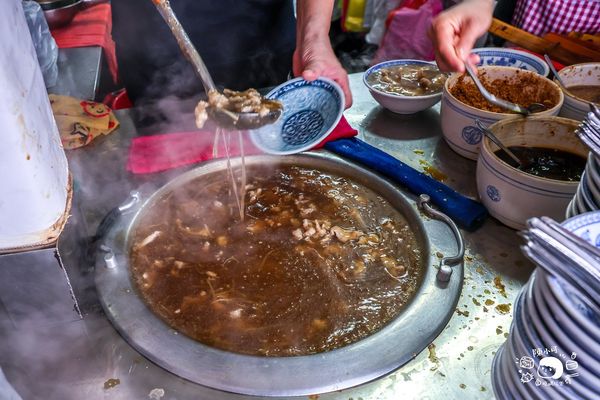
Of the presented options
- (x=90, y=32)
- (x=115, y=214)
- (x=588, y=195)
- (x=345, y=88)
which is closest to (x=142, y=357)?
(x=115, y=214)

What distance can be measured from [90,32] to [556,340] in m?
3.22

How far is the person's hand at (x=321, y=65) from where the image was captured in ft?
6.25

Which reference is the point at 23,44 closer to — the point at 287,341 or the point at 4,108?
the point at 4,108

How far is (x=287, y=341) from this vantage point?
4.10 ft

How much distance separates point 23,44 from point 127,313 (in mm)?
687

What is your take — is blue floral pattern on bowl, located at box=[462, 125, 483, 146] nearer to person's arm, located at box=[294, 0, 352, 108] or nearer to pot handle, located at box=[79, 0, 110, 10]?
person's arm, located at box=[294, 0, 352, 108]

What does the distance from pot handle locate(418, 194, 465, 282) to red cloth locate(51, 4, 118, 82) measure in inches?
93.6

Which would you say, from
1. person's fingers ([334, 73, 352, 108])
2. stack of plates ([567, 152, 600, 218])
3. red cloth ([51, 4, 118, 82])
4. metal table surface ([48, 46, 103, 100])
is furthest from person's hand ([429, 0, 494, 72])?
red cloth ([51, 4, 118, 82])

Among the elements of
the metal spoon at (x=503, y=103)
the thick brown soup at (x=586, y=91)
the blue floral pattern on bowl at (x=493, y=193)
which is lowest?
the blue floral pattern on bowl at (x=493, y=193)

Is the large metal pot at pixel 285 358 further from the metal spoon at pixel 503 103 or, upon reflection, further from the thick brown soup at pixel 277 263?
the metal spoon at pixel 503 103

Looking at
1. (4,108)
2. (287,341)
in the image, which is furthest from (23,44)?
(287,341)

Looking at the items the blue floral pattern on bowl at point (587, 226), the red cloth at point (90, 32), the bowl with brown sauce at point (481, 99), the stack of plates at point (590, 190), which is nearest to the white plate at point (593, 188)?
the stack of plates at point (590, 190)

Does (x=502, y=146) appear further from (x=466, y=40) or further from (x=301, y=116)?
(x=301, y=116)

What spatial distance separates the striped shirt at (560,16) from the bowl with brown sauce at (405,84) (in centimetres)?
141
